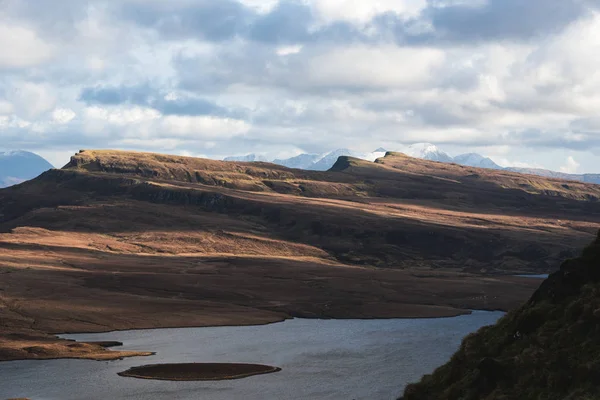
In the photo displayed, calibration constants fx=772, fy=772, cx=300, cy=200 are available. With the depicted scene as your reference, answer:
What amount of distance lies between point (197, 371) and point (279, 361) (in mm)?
12305

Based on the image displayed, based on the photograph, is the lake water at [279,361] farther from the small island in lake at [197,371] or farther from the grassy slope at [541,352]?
the grassy slope at [541,352]

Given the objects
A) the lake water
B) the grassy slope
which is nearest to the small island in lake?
the lake water

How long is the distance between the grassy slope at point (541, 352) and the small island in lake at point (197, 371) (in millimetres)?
53926

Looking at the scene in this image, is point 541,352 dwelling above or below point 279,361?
above

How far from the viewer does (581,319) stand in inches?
1361

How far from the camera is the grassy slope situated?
31.9 metres

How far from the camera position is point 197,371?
9450 centimetres

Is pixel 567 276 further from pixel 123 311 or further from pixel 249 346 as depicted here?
pixel 123 311

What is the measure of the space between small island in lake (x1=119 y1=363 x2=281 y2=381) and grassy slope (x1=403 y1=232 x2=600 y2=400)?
53.9 m

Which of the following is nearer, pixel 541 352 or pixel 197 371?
pixel 541 352

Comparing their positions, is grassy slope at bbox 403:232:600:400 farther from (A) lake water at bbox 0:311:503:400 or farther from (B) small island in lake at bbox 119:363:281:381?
(B) small island in lake at bbox 119:363:281:381

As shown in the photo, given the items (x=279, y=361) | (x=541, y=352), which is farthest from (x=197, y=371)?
(x=541, y=352)

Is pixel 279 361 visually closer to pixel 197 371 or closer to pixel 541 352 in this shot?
pixel 197 371

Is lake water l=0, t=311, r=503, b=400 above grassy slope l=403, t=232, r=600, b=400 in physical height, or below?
below
